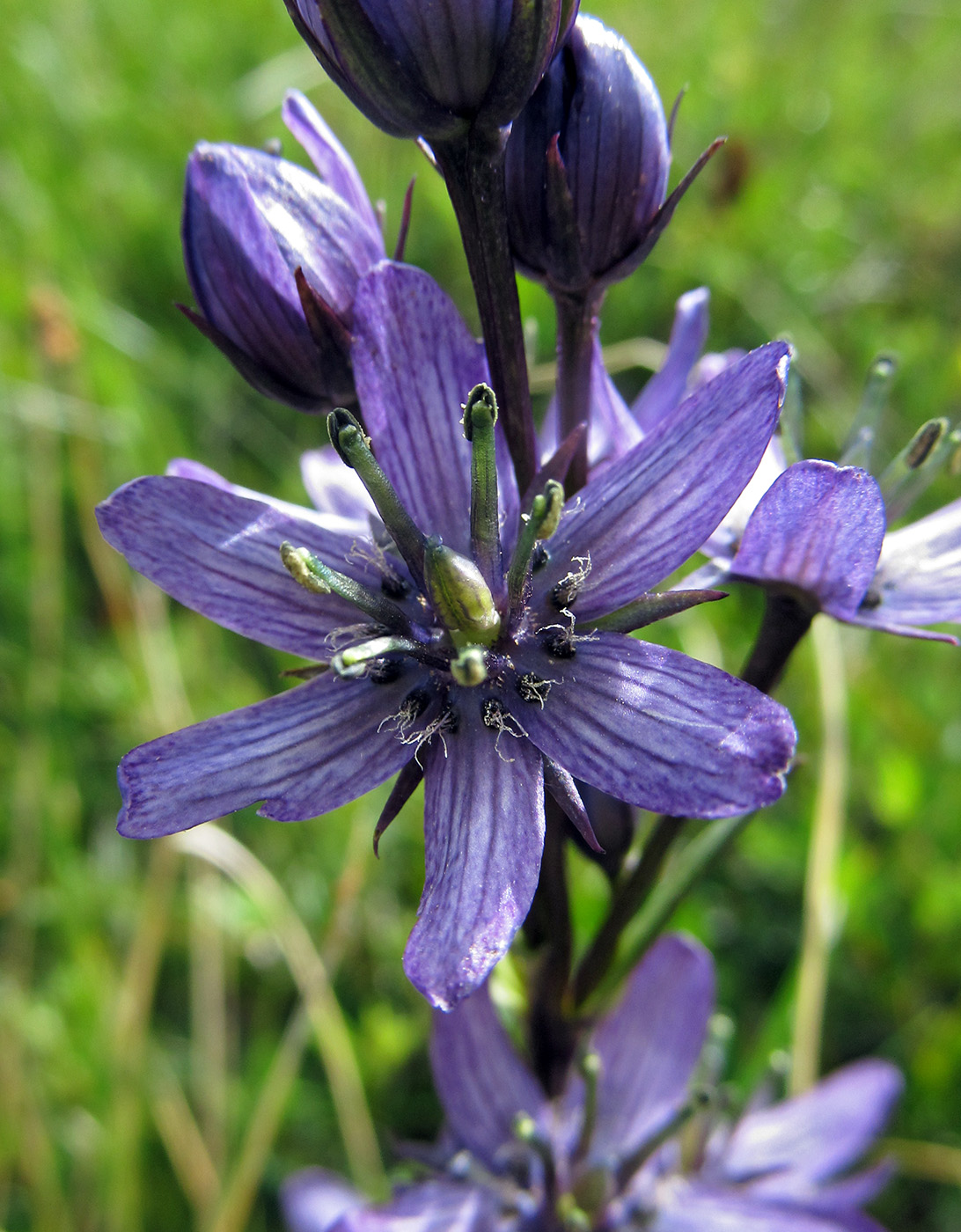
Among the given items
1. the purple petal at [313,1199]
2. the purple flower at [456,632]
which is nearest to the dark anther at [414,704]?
the purple flower at [456,632]

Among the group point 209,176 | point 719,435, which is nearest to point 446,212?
point 209,176

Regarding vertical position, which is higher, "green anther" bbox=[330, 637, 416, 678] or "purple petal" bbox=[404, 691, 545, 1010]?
"green anther" bbox=[330, 637, 416, 678]

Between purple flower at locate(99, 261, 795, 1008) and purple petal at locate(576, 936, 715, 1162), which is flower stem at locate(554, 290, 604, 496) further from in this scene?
purple petal at locate(576, 936, 715, 1162)

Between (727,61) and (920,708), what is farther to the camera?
(727,61)

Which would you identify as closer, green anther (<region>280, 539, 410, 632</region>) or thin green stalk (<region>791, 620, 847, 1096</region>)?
green anther (<region>280, 539, 410, 632</region>)

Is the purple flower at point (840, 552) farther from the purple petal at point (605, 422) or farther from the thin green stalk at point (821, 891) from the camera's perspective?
the thin green stalk at point (821, 891)

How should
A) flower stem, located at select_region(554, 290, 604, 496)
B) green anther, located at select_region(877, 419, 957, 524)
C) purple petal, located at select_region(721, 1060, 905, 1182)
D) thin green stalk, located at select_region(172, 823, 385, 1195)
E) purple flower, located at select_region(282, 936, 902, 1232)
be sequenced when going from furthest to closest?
thin green stalk, located at select_region(172, 823, 385, 1195), purple petal, located at select_region(721, 1060, 905, 1182), purple flower, located at select_region(282, 936, 902, 1232), green anther, located at select_region(877, 419, 957, 524), flower stem, located at select_region(554, 290, 604, 496)

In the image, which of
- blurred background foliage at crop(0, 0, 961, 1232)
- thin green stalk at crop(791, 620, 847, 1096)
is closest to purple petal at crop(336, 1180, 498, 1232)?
blurred background foliage at crop(0, 0, 961, 1232)

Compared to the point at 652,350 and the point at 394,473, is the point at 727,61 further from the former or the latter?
the point at 394,473
